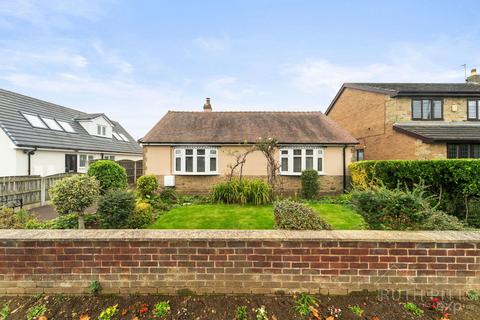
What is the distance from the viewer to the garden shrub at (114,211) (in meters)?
5.17

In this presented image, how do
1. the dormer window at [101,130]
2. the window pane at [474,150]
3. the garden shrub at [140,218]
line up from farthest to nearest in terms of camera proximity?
the dormer window at [101,130] < the window pane at [474,150] < the garden shrub at [140,218]

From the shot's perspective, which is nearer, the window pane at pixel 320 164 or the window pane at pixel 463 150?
the window pane at pixel 320 164

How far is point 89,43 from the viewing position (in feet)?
41.3

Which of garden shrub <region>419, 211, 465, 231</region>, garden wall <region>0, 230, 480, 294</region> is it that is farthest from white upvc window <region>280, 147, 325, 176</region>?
garden wall <region>0, 230, 480, 294</region>

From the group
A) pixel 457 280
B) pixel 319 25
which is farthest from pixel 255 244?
pixel 319 25

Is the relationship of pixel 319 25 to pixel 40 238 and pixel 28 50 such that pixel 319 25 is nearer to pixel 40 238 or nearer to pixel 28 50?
pixel 40 238

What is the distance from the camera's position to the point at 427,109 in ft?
49.2

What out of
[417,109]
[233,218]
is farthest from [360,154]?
[233,218]

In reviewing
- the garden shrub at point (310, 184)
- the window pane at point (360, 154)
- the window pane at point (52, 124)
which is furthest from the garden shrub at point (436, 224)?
the window pane at point (52, 124)

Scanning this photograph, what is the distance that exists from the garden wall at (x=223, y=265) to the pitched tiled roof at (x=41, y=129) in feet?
45.9

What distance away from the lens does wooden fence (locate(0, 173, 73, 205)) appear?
829cm

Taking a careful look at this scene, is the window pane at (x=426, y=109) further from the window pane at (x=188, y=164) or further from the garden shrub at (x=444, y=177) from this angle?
the window pane at (x=188, y=164)

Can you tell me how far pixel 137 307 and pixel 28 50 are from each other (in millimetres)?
18138

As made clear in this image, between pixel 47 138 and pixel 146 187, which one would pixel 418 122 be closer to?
pixel 146 187
